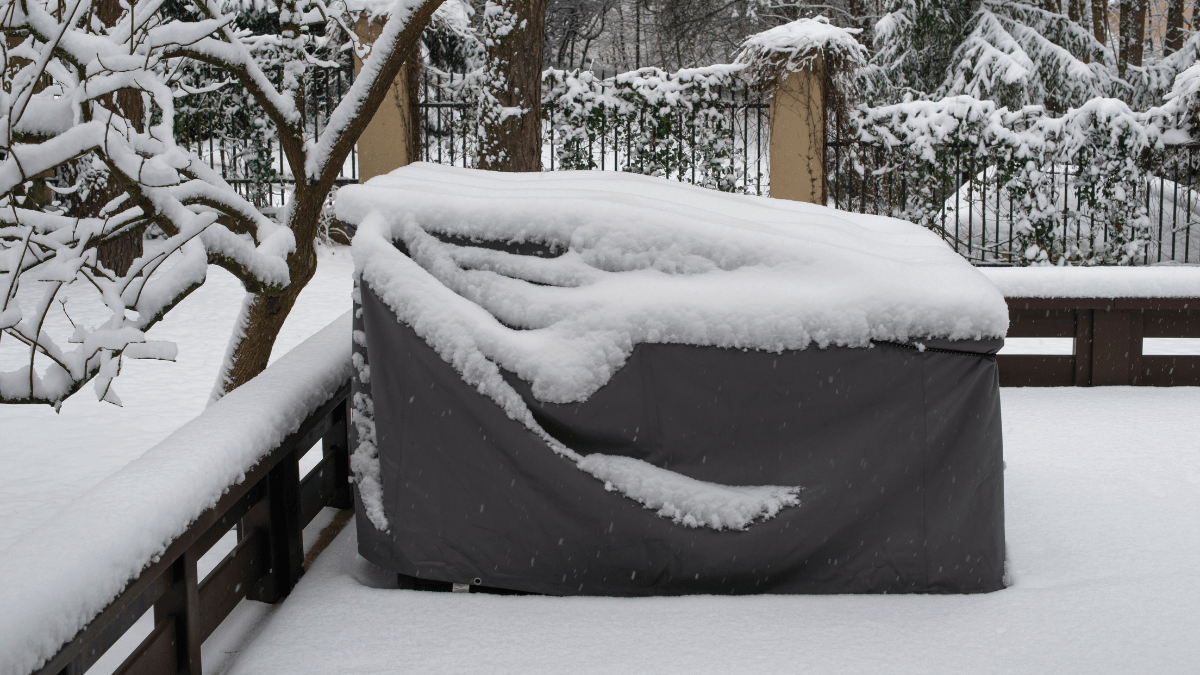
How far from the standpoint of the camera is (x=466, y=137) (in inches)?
440

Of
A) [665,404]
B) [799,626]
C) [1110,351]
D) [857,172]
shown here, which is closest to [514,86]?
[857,172]

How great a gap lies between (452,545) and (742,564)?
2.93 ft

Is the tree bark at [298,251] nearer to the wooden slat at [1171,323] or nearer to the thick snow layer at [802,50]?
the wooden slat at [1171,323]

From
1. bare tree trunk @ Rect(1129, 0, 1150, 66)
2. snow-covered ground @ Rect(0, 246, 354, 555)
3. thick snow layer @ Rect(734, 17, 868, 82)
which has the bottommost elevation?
snow-covered ground @ Rect(0, 246, 354, 555)

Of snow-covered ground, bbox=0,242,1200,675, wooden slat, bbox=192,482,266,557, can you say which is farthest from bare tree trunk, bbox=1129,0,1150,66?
wooden slat, bbox=192,482,266,557

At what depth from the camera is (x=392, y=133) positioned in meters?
10.6

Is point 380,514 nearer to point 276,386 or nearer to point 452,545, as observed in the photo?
point 452,545

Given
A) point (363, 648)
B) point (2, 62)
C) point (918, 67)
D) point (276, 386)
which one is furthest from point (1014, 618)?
point (918, 67)

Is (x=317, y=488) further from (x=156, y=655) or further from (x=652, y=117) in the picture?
(x=652, y=117)

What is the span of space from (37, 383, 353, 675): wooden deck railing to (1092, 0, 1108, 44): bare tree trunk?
17704 mm

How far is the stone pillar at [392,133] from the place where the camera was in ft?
34.4

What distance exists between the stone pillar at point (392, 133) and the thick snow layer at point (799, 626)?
25.0 feet

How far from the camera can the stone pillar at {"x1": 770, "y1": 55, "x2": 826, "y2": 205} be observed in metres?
9.84

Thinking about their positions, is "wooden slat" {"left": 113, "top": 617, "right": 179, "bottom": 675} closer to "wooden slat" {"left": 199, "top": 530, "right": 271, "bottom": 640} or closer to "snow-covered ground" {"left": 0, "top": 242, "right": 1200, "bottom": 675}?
"wooden slat" {"left": 199, "top": 530, "right": 271, "bottom": 640}
